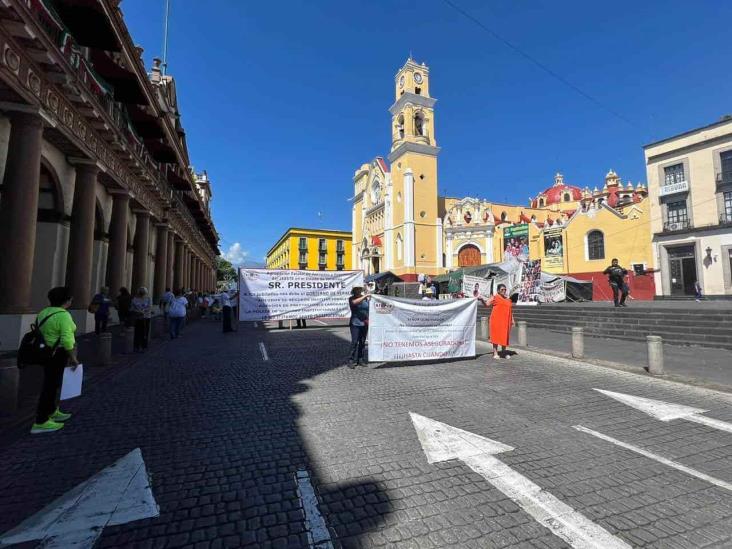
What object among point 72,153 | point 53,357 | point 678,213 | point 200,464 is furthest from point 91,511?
point 678,213

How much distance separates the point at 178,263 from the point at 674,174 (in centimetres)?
3984

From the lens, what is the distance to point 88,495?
2.91 metres

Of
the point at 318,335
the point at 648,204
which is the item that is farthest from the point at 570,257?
the point at 318,335

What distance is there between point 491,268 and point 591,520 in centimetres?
2748

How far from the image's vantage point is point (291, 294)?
645 inches

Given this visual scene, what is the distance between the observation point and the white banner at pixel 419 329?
816 centimetres

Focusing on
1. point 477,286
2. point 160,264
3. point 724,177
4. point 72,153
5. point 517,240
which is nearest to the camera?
point 72,153

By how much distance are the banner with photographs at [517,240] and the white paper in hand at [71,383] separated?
40.7 metres

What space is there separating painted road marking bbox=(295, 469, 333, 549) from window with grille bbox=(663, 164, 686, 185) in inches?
1451

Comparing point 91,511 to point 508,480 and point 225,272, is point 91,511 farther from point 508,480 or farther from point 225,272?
point 225,272

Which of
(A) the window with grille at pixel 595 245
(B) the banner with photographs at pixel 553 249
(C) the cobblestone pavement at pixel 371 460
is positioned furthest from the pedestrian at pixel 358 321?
(B) the banner with photographs at pixel 553 249

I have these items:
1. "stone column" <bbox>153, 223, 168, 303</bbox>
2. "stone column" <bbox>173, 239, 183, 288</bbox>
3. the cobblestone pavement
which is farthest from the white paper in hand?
"stone column" <bbox>173, 239, 183, 288</bbox>

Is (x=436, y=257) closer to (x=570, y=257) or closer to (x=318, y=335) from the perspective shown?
(x=570, y=257)

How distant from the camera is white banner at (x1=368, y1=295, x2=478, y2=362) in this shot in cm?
816
